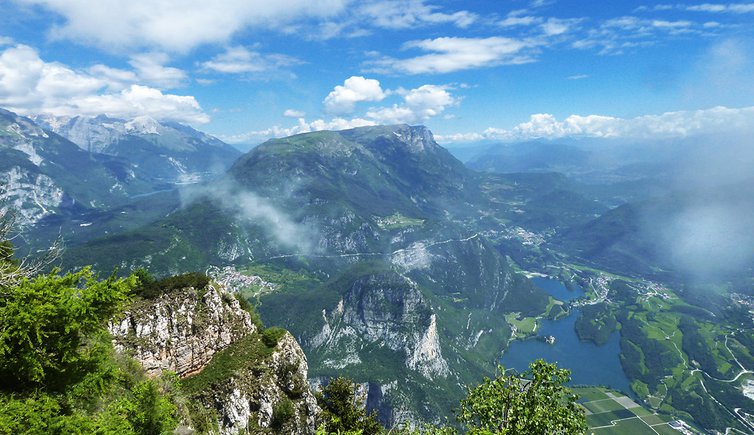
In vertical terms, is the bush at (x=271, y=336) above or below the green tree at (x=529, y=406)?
below

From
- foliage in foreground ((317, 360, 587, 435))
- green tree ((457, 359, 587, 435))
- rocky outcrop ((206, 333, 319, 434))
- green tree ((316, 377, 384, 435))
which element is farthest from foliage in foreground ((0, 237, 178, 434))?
green tree ((316, 377, 384, 435))

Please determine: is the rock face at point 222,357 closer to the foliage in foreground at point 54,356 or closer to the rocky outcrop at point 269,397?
the rocky outcrop at point 269,397

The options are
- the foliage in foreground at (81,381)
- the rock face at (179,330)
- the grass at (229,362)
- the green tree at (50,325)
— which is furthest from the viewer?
the grass at (229,362)

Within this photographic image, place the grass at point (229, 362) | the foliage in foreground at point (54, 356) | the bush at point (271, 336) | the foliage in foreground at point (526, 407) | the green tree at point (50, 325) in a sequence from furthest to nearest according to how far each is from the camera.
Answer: the bush at point (271, 336)
the grass at point (229, 362)
the foliage in foreground at point (526, 407)
the green tree at point (50, 325)
the foliage in foreground at point (54, 356)

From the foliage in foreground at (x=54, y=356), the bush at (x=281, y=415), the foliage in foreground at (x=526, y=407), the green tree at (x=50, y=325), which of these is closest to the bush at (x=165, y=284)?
the bush at (x=281, y=415)

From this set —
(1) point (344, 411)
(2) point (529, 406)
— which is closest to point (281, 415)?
(1) point (344, 411)

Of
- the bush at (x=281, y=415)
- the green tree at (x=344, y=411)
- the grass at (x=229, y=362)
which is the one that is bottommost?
the green tree at (x=344, y=411)
